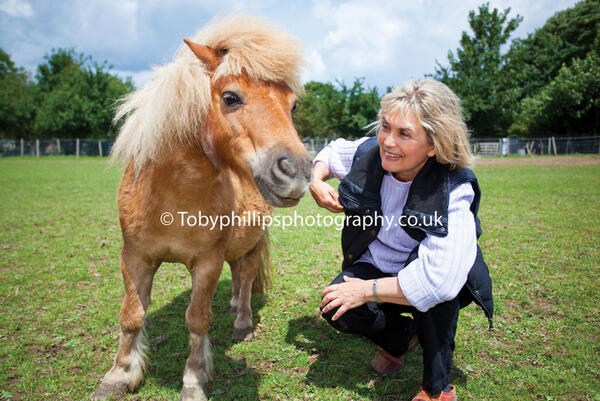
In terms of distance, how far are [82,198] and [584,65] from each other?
119 feet

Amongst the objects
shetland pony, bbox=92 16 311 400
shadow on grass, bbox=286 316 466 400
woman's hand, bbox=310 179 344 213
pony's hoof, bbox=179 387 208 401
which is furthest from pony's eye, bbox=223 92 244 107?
shadow on grass, bbox=286 316 466 400

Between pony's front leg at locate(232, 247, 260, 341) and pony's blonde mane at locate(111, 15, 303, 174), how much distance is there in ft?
5.96

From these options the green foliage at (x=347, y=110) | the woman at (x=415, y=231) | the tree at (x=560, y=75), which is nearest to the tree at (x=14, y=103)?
the green foliage at (x=347, y=110)

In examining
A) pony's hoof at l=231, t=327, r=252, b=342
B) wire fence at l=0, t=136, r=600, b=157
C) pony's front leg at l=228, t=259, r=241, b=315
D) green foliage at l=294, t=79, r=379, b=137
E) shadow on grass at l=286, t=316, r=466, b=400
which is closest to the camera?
shadow on grass at l=286, t=316, r=466, b=400

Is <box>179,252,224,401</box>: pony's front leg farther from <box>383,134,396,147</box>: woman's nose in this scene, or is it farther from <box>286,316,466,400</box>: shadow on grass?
<box>383,134,396,147</box>: woman's nose

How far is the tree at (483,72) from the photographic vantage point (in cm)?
3184

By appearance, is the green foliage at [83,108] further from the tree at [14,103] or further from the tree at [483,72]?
the tree at [483,72]

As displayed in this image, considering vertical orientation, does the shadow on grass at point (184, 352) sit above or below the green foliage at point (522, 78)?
below

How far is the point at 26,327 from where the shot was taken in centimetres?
332

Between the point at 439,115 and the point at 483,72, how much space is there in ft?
121

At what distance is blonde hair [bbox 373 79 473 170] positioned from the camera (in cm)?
213

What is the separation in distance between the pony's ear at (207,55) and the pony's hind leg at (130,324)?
1484 mm

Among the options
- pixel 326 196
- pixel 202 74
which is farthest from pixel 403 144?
pixel 202 74

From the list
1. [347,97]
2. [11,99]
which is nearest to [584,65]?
[347,97]
